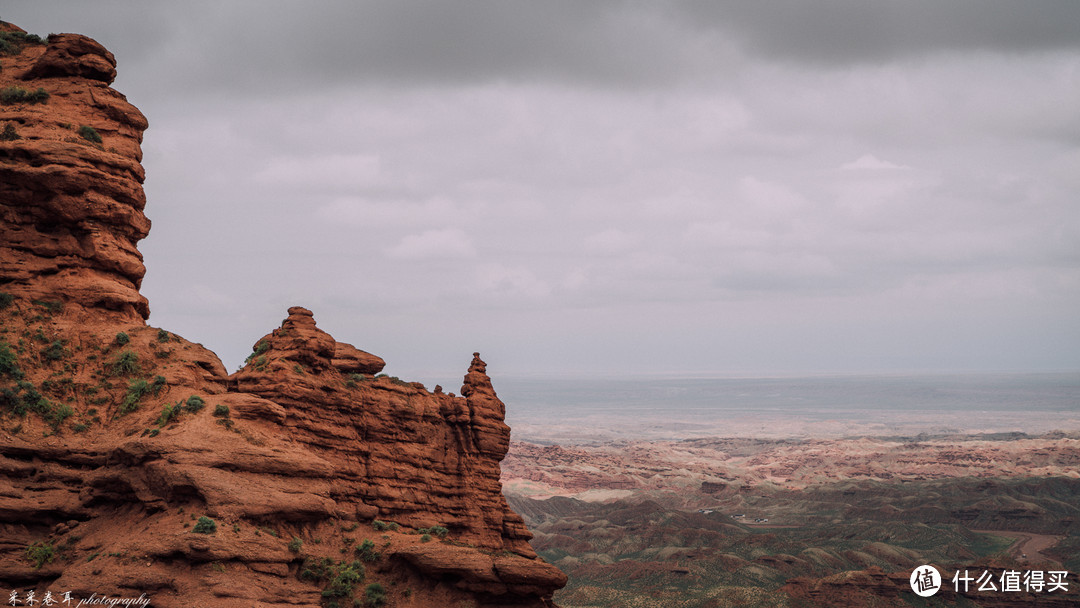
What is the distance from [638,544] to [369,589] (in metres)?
106

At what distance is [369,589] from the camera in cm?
3447

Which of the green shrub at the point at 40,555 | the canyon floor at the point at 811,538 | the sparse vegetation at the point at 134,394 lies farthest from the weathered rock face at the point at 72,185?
the canyon floor at the point at 811,538

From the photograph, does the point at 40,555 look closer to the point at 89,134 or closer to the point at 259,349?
the point at 259,349

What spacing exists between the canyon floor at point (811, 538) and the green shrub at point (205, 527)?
66975mm

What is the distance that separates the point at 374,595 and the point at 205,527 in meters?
8.49

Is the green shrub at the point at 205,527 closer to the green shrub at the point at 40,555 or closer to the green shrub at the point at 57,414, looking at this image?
the green shrub at the point at 40,555

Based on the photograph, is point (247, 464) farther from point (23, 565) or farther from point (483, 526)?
point (483, 526)

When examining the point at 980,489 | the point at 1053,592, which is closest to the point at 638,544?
the point at 1053,592

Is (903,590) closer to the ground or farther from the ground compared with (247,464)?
closer to the ground

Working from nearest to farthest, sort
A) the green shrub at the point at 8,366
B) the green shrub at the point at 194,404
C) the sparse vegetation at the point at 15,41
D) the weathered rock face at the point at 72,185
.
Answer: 1. the green shrub at the point at 8,366
2. the green shrub at the point at 194,404
3. the weathered rock face at the point at 72,185
4. the sparse vegetation at the point at 15,41

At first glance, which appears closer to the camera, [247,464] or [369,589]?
[247,464]

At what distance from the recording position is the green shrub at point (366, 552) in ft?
117

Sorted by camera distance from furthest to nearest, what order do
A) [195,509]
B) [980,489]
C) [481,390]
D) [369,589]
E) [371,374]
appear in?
[980,489], [481,390], [371,374], [369,589], [195,509]

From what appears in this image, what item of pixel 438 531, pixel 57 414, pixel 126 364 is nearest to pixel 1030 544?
pixel 438 531
